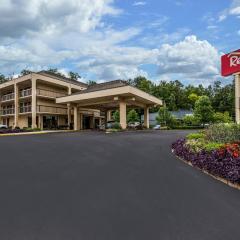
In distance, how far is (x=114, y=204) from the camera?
18.4 ft

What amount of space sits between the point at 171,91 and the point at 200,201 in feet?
233

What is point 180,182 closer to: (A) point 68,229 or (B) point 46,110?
(A) point 68,229

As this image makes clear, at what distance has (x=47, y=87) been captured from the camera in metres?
44.6

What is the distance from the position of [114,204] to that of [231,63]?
1465cm

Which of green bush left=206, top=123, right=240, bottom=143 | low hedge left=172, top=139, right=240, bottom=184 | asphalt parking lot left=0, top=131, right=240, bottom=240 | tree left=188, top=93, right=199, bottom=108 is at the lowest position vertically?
asphalt parking lot left=0, top=131, right=240, bottom=240

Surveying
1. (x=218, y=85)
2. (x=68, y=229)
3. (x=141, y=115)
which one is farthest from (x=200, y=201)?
(x=218, y=85)

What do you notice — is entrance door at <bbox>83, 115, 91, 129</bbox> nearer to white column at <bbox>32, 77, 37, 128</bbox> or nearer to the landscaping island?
white column at <bbox>32, 77, 37, 128</bbox>

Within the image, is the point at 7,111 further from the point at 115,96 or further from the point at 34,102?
the point at 115,96

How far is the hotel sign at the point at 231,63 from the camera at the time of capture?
17.2 metres

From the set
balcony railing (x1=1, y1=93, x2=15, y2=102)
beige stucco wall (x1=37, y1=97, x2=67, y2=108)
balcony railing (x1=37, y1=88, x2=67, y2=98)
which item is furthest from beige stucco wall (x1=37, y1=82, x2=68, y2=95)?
balcony railing (x1=1, y1=93, x2=15, y2=102)

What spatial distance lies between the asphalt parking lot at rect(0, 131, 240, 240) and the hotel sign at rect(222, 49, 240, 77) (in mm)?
A: 10501

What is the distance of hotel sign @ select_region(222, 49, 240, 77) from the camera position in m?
17.2

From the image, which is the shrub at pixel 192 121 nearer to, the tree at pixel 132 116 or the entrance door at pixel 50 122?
the tree at pixel 132 116

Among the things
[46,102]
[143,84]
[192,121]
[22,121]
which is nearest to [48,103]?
[46,102]
